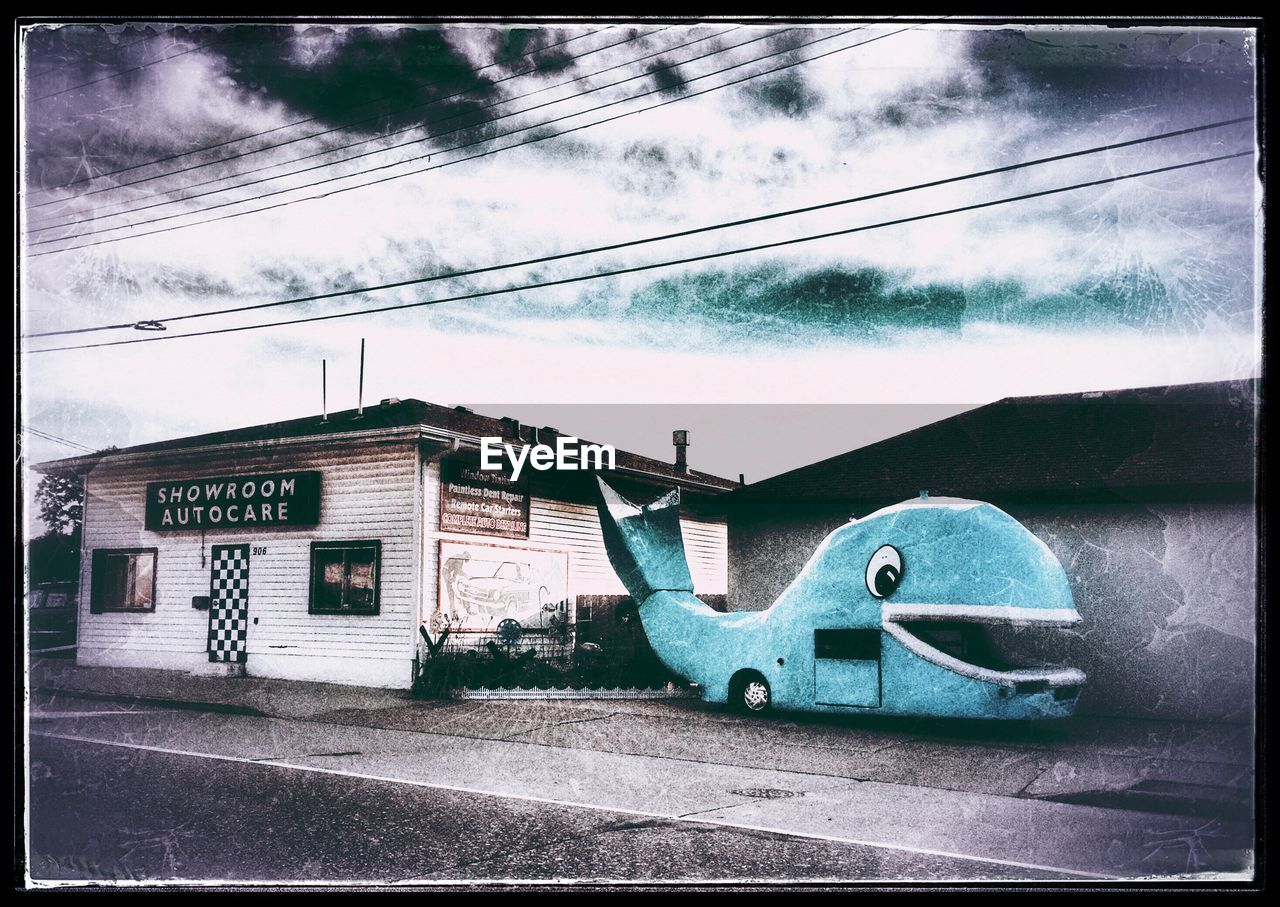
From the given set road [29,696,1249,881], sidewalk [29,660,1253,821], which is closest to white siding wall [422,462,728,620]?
sidewalk [29,660,1253,821]

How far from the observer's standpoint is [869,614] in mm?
7625

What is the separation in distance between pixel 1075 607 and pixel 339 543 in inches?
231

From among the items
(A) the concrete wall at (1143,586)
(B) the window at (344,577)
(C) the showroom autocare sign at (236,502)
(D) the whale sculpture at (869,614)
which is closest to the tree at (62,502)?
(C) the showroom autocare sign at (236,502)

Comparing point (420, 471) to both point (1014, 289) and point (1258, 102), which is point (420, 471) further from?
point (1258, 102)

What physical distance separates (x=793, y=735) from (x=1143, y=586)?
2859 millimetres

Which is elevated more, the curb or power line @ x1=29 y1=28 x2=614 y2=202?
power line @ x1=29 y1=28 x2=614 y2=202

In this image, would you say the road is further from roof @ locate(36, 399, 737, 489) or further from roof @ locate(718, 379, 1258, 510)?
roof @ locate(718, 379, 1258, 510)

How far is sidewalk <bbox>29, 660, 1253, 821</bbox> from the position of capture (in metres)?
6.30

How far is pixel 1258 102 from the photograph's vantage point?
594 cm

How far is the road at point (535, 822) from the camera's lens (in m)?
5.41

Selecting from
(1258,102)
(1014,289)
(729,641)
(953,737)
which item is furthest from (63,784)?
(1258,102)

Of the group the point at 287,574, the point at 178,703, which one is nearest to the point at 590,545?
the point at 287,574

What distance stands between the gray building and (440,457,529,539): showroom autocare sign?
163cm
